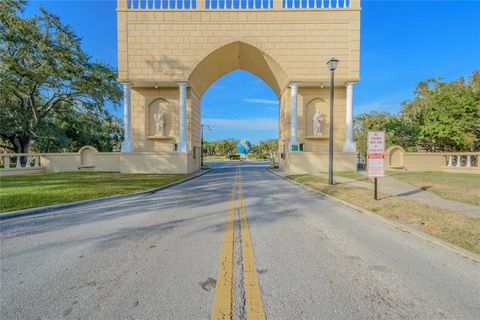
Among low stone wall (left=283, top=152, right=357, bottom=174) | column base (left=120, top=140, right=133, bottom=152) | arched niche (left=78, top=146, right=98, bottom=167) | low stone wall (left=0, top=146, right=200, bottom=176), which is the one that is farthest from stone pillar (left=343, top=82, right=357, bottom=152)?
arched niche (left=78, top=146, right=98, bottom=167)

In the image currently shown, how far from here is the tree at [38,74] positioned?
18.8 m

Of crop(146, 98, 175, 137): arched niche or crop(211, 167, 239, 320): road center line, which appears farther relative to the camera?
crop(146, 98, 175, 137): arched niche

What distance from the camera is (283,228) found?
185 inches

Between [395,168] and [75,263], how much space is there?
878 inches

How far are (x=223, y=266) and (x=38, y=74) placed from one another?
2569cm

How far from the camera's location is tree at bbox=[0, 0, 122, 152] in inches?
738

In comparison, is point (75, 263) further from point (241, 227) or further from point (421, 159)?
point (421, 159)

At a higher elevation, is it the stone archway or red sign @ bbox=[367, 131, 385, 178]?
the stone archway

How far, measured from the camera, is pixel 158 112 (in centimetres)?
2019

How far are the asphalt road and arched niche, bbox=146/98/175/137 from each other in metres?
15.4

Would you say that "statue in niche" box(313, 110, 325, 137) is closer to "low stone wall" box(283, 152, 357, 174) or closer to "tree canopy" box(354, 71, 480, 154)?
"low stone wall" box(283, 152, 357, 174)

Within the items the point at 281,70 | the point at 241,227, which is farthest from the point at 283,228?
the point at 281,70

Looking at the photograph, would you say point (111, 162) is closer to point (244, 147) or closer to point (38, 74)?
point (38, 74)

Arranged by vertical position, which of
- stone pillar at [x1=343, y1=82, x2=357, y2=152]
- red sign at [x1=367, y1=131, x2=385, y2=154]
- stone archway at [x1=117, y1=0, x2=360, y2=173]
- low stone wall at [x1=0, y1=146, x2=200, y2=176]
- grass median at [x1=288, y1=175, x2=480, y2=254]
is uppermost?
stone archway at [x1=117, y1=0, x2=360, y2=173]
